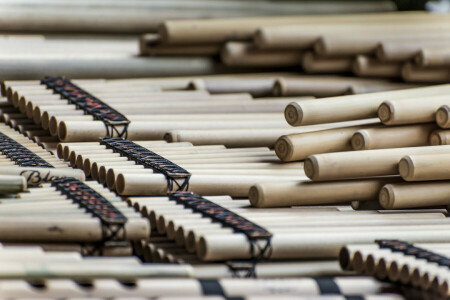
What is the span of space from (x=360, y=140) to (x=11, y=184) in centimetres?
122

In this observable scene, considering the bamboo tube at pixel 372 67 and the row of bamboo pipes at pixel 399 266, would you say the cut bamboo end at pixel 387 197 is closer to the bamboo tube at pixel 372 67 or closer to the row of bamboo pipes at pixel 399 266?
the row of bamboo pipes at pixel 399 266

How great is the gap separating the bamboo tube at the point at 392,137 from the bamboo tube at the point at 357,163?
0.39 feet

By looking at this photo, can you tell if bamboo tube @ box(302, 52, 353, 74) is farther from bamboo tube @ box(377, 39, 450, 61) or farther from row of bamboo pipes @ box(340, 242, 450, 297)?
row of bamboo pipes @ box(340, 242, 450, 297)

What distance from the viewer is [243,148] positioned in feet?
12.7

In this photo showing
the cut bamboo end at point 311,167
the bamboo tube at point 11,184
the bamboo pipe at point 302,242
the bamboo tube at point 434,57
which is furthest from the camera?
the bamboo tube at point 434,57

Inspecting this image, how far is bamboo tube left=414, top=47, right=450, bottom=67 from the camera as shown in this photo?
454cm

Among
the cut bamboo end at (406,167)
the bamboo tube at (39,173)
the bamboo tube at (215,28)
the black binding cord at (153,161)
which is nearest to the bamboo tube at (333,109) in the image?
the cut bamboo end at (406,167)

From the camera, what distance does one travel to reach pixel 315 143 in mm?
3533

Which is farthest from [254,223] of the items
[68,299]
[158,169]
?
[68,299]

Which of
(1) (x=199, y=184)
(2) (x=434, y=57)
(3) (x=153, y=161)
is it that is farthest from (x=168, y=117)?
(2) (x=434, y=57)

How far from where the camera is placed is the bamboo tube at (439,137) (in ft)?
11.6

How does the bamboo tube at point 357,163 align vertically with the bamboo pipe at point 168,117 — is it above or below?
below

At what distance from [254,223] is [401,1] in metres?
3.45

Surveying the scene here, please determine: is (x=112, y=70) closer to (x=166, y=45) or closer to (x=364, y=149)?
(x=166, y=45)
